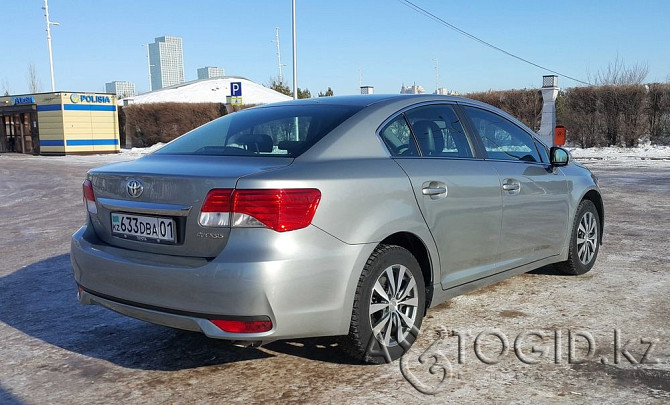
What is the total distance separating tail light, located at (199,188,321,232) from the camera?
298 centimetres

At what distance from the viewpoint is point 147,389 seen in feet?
10.7

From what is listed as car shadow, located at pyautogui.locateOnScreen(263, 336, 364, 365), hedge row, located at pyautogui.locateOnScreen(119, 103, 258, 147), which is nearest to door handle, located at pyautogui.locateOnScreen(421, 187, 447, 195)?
car shadow, located at pyautogui.locateOnScreen(263, 336, 364, 365)

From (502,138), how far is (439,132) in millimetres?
886

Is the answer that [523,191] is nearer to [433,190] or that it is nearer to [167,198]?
[433,190]

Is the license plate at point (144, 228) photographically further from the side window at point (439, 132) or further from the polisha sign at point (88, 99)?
the polisha sign at point (88, 99)

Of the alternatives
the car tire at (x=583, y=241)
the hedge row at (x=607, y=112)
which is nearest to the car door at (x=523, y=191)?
the car tire at (x=583, y=241)

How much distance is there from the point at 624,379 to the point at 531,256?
1.59 metres

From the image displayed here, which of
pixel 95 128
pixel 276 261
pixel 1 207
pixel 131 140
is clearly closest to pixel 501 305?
pixel 276 261

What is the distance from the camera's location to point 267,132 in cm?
388

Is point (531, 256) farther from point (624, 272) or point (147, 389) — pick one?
point (147, 389)

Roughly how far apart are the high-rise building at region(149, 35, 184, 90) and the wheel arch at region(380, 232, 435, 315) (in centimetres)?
17873

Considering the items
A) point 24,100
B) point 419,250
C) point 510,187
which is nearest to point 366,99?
point 419,250

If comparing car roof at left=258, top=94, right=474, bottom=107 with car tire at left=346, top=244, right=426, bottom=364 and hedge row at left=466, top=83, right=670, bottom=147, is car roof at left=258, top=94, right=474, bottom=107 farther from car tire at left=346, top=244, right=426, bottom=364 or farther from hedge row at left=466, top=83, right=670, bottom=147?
hedge row at left=466, top=83, right=670, bottom=147

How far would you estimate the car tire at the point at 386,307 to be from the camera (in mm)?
3336
